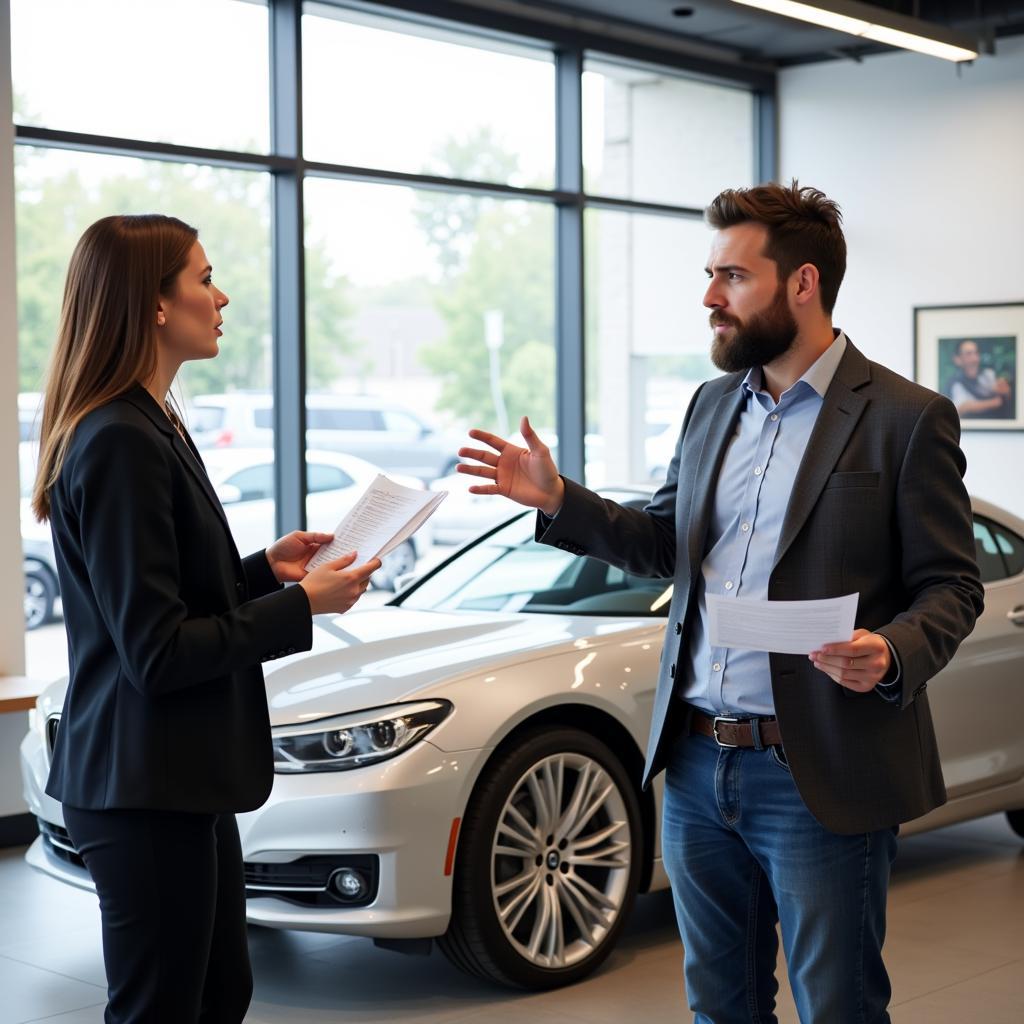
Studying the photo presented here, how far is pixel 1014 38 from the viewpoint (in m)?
8.45

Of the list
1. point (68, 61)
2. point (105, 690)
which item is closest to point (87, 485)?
point (105, 690)

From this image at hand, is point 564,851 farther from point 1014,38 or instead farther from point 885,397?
point 1014,38

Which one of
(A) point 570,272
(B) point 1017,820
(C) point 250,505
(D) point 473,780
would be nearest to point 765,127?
(A) point 570,272

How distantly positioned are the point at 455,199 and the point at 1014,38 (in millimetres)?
3258

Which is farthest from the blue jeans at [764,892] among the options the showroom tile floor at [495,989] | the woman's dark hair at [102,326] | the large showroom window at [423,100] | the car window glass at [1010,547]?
the large showroom window at [423,100]

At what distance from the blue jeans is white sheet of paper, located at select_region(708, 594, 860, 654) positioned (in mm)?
265

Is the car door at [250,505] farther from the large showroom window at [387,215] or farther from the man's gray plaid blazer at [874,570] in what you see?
the man's gray plaid blazer at [874,570]

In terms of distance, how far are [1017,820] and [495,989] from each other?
7.84 feet

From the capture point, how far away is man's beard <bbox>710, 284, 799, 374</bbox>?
2391 millimetres

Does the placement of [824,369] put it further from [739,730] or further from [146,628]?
[146,628]

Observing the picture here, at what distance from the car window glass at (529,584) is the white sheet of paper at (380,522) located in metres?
1.87

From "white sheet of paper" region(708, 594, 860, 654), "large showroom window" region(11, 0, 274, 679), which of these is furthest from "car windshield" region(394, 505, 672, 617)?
"white sheet of paper" region(708, 594, 860, 654)

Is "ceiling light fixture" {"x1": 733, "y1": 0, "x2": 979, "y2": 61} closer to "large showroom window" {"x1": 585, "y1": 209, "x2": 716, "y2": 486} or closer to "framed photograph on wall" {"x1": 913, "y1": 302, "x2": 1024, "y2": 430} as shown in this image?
"framed photograph on wall" {"x1": 913, "y1": 302, "x2": 1024, "y2": 430}

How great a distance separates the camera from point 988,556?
16.2 ft
